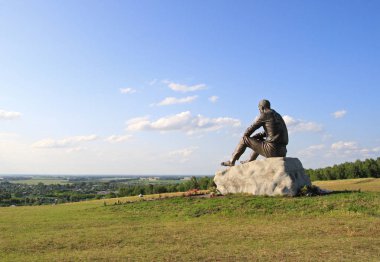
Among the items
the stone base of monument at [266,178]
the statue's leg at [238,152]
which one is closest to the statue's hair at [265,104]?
the statue's leg at [238,152]

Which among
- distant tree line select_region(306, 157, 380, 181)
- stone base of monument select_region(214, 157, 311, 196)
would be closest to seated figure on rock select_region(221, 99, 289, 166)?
stone base of monument select_region(214, 157, 311, 196)

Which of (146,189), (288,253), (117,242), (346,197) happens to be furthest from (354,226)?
(146,189)

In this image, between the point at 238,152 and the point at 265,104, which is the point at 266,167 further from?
the point at 265,104

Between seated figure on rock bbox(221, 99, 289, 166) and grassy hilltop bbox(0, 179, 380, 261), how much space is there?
319 centimetres

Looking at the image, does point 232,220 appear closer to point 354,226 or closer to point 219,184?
point 354,226

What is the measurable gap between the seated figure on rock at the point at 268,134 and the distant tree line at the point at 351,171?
3744cm

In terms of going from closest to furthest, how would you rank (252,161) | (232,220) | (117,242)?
(117,242) → (232,220) → (252,161)

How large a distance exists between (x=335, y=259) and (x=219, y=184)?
1532 centimetres

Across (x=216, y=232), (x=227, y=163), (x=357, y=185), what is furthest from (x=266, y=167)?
(x=357, y=185)

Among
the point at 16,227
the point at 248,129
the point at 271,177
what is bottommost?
the point at 16,227

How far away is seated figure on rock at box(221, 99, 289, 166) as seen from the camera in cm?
2245

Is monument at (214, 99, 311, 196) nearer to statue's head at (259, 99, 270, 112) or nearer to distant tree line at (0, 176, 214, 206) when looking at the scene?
statue's head at (259, 99, 270, 112)

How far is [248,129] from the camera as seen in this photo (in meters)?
23.4

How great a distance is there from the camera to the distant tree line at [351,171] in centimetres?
5600
